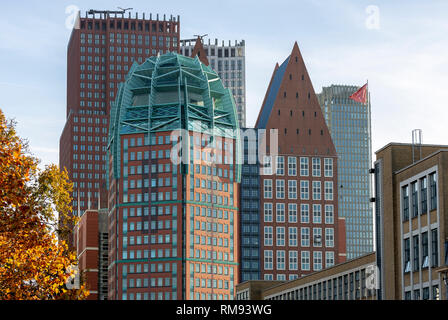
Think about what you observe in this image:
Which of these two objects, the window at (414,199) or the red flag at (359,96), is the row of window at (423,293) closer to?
the window at (414,199)

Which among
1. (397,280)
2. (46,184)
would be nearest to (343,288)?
(397,280)

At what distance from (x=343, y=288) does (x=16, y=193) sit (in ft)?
315

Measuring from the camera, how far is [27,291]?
38.5 metres

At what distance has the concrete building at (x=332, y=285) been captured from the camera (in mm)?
114500

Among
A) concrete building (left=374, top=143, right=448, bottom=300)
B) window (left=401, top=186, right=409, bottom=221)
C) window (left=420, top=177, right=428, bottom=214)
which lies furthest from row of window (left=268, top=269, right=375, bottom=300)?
window (left=420, top=177, right=428, bottom=214)

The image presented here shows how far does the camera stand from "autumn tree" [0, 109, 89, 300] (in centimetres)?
3653

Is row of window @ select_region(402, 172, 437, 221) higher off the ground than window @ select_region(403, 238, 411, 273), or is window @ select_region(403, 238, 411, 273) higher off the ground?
row of window @ select_region(402, 172, 437, 221)

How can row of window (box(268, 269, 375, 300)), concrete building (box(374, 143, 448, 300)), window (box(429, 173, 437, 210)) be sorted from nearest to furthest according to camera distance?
concrete building (box(374, 143, 448, 300)) < window (box(429, 173, 437, 210)) < row of window (box(268, 269, 375, 300))

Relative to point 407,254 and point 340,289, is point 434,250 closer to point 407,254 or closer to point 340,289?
point 407,254

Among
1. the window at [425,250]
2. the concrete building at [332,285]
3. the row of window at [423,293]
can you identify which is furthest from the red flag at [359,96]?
the row of window at [423,293]

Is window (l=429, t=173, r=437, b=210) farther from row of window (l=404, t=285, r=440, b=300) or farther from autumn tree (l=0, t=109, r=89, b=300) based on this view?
autumn tree (l=0, t=109, r=89, b=300)

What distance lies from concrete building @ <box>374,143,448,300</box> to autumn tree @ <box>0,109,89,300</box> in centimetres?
4908

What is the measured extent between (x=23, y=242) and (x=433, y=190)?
57.8 meters
